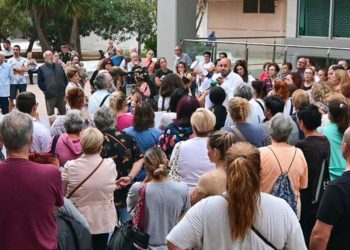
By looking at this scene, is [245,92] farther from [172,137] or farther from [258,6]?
[258,6]

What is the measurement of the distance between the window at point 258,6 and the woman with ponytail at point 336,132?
21422 mm

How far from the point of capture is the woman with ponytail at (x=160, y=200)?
4766 mm

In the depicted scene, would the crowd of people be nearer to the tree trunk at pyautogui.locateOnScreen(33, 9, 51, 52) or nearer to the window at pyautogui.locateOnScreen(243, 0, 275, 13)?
the window at pyautogui.locateOnScreen(243, 0, 275, 13)

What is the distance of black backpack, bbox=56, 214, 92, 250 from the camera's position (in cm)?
420

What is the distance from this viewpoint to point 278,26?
26.3 m

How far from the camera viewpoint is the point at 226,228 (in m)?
3.14

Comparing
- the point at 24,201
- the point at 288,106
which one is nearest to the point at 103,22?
the point at 288,106

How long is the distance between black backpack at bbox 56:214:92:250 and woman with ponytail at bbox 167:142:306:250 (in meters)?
1.24

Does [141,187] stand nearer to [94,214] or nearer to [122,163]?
[94,214]

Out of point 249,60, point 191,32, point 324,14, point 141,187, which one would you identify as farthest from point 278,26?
point 141,187

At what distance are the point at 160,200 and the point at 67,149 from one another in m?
1.51

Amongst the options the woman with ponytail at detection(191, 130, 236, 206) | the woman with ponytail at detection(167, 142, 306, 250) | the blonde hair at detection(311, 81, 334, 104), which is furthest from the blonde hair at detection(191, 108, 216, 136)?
the blonde hair at detection(311, 81, 334, 104)

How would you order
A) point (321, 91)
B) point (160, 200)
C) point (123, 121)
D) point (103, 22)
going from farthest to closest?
point (103, 22) → point (321, 91) → point (123, 121) → point (160, 200)

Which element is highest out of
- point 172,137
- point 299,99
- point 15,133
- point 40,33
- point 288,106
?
point 40,33
